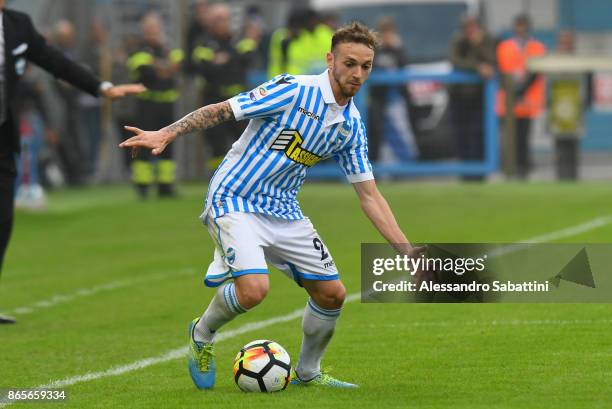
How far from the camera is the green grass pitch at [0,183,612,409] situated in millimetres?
7602

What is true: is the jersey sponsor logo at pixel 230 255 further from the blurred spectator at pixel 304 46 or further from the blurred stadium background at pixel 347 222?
the blurred spectator at pixel 304 46

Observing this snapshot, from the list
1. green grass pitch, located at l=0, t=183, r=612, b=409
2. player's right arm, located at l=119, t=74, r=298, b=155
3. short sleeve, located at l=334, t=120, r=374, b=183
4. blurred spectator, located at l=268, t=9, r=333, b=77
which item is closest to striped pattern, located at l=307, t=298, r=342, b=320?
green grass pitch, located at l=0, t=183, r=612, b=409

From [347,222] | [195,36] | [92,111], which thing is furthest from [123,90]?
[92,111]

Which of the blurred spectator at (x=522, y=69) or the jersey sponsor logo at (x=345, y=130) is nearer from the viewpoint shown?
the jersey sponsor logo at (x=345, y=130)

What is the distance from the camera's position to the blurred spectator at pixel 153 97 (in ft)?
68.3

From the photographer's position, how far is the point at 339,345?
9.41 m

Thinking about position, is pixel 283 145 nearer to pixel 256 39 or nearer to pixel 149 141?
pixel 149 141

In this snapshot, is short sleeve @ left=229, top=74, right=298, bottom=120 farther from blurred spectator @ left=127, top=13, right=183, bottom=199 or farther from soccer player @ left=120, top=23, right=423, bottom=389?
blurred spectator @ left=127, top=13, right=183, bottom=199

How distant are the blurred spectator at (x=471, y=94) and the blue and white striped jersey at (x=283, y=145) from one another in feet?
48.8

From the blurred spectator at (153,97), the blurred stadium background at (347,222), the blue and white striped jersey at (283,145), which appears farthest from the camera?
the blurred spectator at (153,97)

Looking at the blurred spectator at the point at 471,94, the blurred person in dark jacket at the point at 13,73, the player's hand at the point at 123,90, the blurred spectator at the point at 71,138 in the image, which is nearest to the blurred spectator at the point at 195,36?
the blurred spectator at the point at 71,138

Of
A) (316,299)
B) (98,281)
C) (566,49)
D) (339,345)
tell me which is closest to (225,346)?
(339,345)

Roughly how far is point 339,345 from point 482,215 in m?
8.51

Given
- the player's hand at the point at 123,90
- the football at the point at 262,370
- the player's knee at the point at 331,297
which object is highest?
the player's hand at the point at 123,90
